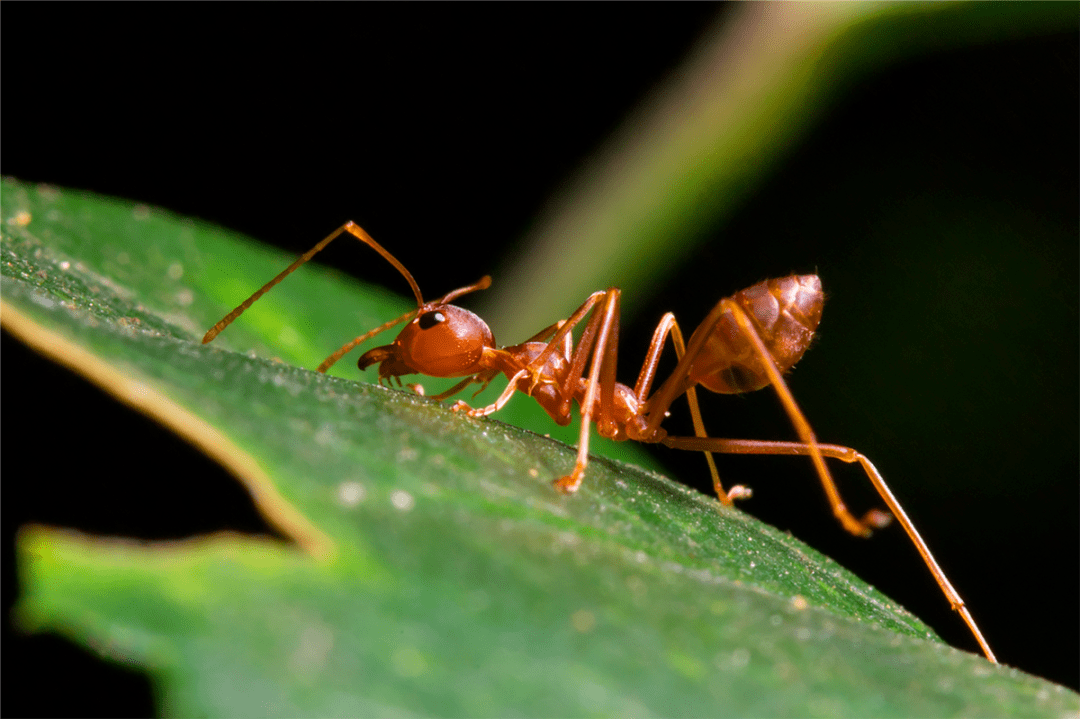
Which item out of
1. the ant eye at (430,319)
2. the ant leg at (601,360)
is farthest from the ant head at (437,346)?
the ant leg at (601,360)

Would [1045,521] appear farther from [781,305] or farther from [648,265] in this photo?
[781,305]

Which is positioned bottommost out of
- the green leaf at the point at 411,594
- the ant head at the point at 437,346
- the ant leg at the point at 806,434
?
the ant head at the point at 437,346

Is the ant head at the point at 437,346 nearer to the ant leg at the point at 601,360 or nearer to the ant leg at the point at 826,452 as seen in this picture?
the ant leg at the point at 601,360

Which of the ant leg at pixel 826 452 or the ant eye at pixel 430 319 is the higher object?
the ant leg at pixel 826 452

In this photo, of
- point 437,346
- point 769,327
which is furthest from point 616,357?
point 437,346

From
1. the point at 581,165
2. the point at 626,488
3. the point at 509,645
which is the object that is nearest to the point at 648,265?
the point at 581,165

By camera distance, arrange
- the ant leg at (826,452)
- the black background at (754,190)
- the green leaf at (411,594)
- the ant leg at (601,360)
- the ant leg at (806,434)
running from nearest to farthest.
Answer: the green leaf at (411,594), the ant leg at (806,434), the ant leg at (601,360), the ant leg at (826,452), the black background at (754,190)

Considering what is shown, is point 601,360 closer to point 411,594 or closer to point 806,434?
point 806,434
